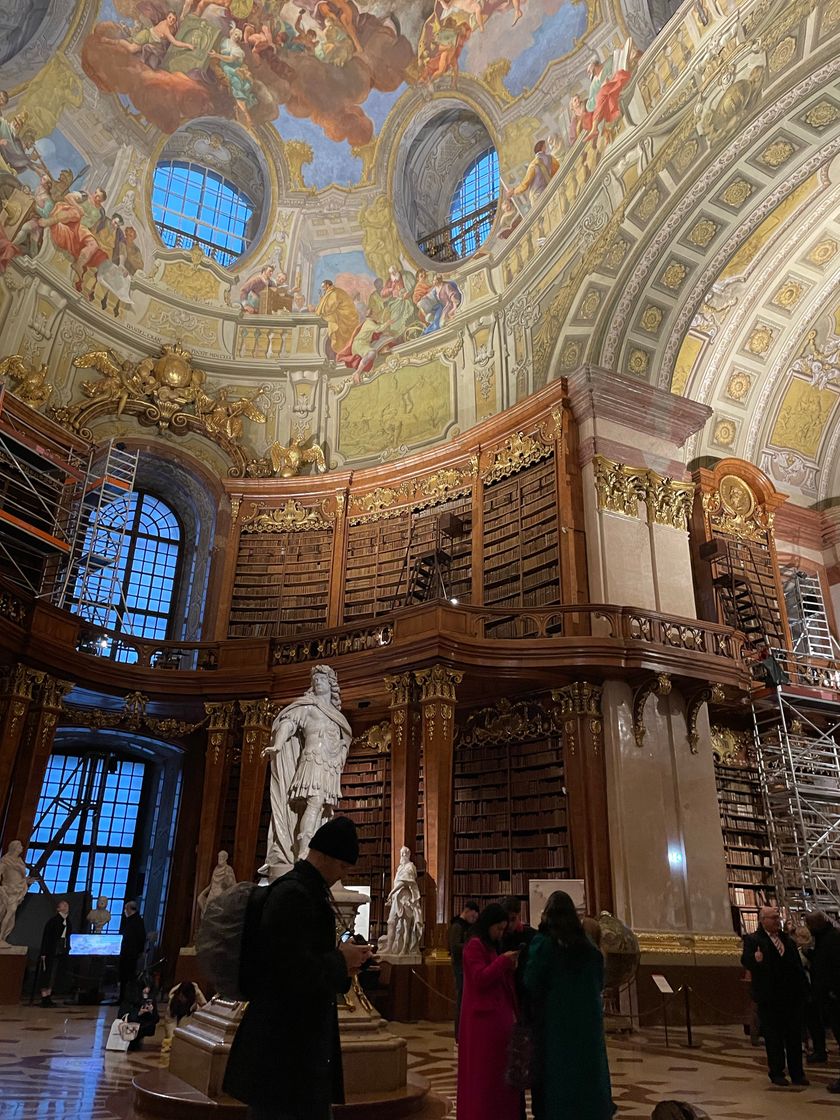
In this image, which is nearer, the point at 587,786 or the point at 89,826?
the point at 587,786

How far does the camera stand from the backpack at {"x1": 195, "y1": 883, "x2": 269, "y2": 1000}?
2160 mm

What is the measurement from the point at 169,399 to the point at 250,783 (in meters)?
7.51

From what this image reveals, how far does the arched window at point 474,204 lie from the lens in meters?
16.3

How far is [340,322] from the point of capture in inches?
669

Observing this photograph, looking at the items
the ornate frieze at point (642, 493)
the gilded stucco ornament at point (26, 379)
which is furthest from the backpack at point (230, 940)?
the gilded stucco ornament at point (26, 379)

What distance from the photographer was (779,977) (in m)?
5.62

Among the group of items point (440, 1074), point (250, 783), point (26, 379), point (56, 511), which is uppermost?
point (26, 379)

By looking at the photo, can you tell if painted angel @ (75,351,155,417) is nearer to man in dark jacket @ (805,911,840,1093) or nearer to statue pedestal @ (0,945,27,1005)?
statue pedestal @ (0,945,27,1005)

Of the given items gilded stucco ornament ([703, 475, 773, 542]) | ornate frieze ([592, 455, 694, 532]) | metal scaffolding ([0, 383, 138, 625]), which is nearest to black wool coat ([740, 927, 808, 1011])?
ornate frieze ([592, 455, 694, 532])

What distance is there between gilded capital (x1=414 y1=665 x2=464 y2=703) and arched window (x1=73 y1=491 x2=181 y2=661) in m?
6.12

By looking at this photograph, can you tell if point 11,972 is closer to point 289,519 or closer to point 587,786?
point 587,786

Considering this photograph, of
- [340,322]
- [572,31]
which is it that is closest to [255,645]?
[340,322]

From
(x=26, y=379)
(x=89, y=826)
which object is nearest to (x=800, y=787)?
(x=89, y=826)

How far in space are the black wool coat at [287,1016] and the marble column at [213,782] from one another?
34.8 feet
